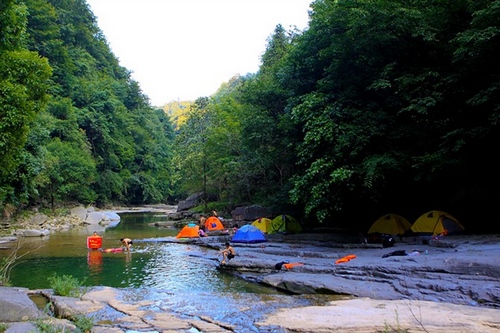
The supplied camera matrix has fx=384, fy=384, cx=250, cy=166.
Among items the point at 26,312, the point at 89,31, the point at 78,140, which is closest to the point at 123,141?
the point at 78,140

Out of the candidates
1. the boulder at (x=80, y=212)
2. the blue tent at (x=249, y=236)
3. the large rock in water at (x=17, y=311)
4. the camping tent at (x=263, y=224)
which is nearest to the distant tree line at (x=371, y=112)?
the camping tent at (x=263, y=224)

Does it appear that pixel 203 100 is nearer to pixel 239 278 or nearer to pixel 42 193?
pixel 42 193

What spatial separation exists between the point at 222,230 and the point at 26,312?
72.3 feet

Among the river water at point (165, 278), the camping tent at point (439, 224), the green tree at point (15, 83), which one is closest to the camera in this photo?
the river water at point (165, 278)

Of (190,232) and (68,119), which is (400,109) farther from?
(68,119)

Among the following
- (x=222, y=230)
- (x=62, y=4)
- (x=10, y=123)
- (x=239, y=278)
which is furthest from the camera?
(x=62, y=4)

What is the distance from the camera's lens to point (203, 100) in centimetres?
5541

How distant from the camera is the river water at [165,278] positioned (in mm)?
9539

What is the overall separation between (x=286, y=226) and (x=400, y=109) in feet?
37.4

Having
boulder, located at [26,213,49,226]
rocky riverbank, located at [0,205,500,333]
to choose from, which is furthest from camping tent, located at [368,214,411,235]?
boulder, located at [26,213,49,226]

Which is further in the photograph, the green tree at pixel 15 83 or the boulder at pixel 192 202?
the boulder at pixel 192 202

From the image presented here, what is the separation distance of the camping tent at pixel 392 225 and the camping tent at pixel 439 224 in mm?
1144

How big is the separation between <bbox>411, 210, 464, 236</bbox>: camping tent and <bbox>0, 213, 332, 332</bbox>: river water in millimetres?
9541

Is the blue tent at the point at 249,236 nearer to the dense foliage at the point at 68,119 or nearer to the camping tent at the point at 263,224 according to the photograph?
the camping tent at the point at 263,224
